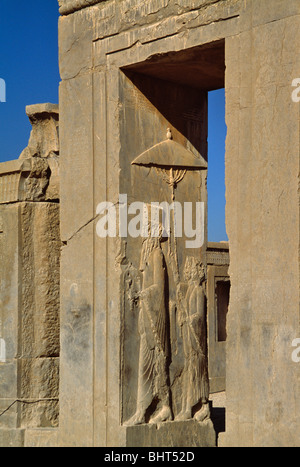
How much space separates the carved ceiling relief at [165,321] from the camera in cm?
699

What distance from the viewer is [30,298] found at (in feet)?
26.5

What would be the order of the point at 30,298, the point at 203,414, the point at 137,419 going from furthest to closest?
1. the point at 30,298
2. the point at 203,414
3. the point at 137,419

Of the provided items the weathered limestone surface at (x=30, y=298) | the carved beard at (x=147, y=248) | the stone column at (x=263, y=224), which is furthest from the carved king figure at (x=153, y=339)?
the weathered limestone surface at (x=30, y=298)

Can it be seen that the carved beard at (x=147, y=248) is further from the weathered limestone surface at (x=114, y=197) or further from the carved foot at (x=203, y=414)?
the carved foot at (x=203, y=414)

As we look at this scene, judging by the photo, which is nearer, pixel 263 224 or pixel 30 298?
pixel 263 224

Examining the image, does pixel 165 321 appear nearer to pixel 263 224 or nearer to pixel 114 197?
pixel 114 197

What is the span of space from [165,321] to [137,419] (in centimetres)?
83

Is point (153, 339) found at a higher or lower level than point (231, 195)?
lower

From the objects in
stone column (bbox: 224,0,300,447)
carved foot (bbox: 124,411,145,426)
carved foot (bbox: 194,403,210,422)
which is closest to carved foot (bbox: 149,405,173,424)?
carved foot (bbox: 124,411,145,426)

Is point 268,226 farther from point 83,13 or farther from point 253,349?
point 83,13

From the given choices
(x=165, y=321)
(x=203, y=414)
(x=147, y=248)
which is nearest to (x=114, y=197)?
(x=147, y=248)

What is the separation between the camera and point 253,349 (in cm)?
590

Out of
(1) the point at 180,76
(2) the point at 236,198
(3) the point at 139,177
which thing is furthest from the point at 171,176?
(2) the point at 236,198

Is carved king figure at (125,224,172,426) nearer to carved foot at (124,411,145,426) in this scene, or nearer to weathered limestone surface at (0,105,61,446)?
carved foot at (124,411,145,426)
